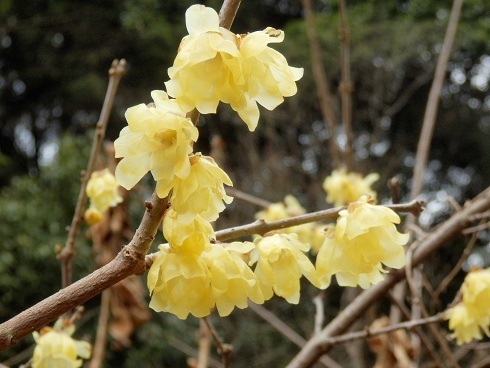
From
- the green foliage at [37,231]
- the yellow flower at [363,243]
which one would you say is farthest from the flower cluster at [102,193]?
the green foliage at [37,231]

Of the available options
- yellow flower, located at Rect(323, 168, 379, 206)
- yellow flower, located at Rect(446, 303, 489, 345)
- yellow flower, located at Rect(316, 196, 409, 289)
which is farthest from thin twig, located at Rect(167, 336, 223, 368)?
yellow flower, located at Rect(316, 196, 409, 289)

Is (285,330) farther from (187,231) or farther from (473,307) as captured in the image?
(187,231)

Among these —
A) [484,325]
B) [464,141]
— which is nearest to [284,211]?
[484,325]

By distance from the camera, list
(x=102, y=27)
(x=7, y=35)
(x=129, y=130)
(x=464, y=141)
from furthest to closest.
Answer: (x=464, y=141)
(x=102, y=27)
(x=7, y=35)
(x=129, y=130)

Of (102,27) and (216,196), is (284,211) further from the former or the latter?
(102,27)

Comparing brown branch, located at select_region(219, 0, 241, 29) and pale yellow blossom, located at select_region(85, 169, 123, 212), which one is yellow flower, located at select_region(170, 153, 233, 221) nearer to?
brown branch, located at select_region(219, 0, 241, 29)

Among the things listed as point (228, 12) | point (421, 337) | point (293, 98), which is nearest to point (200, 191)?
point (228, 12)
